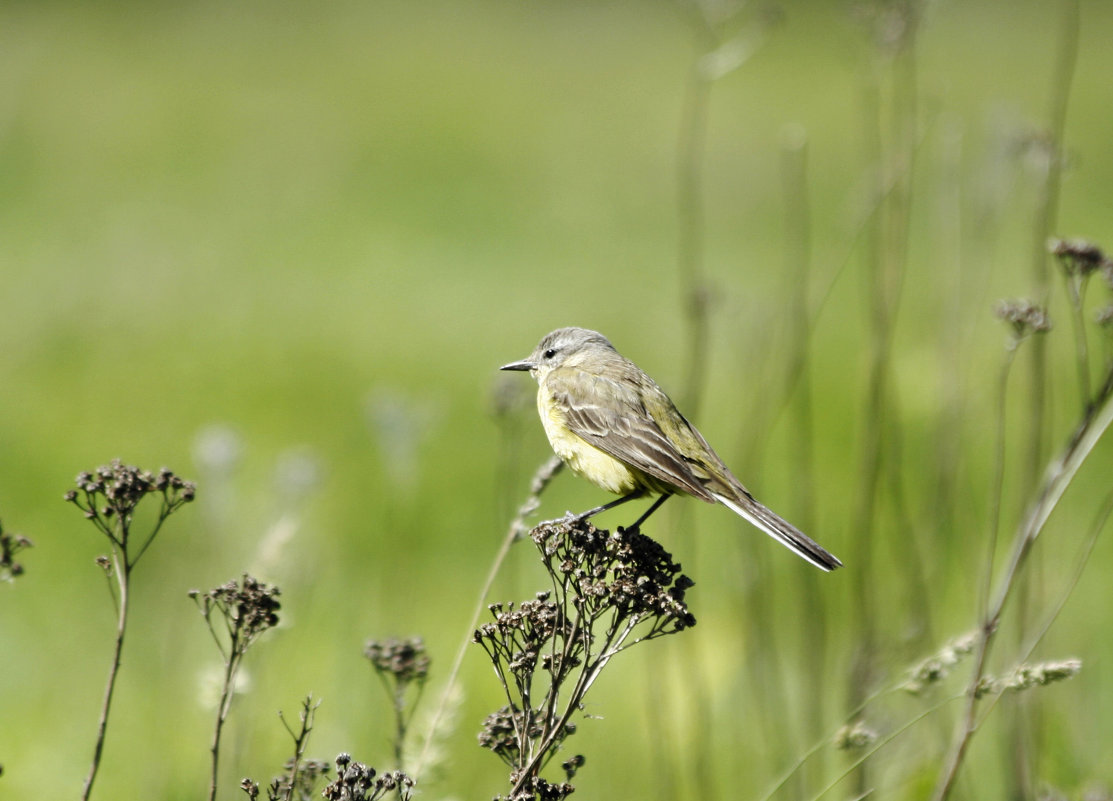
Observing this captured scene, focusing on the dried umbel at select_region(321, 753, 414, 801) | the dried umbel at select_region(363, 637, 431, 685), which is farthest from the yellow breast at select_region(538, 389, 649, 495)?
the dried umbel at select_region(321, 753, 414, 801)

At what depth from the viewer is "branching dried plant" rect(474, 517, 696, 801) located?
2.10 m

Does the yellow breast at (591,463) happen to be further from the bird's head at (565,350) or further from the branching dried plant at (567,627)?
the branching dried plant at (567,627)

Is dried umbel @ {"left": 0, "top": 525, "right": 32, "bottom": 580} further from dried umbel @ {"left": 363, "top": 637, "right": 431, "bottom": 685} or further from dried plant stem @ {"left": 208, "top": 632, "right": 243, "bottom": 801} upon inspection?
dried umbel @ {"left": 363, "top": 637, "right": 431, "bottom": 685}

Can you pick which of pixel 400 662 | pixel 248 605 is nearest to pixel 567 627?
pixel 400 662

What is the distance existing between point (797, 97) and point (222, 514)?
1261cm

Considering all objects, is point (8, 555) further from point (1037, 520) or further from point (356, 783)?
point (1037, 520)

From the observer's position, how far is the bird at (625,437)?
334cm

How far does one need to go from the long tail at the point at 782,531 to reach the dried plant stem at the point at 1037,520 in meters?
0.35

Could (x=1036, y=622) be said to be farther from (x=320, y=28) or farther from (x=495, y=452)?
(x=320, y=28)

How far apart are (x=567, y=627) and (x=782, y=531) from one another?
0.80 metres

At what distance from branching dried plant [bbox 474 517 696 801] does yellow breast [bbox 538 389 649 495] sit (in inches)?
41.3

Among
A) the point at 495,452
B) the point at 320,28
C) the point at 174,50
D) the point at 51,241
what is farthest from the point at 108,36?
the point at 495,452

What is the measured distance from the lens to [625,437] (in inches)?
143

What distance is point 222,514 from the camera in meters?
3.59
